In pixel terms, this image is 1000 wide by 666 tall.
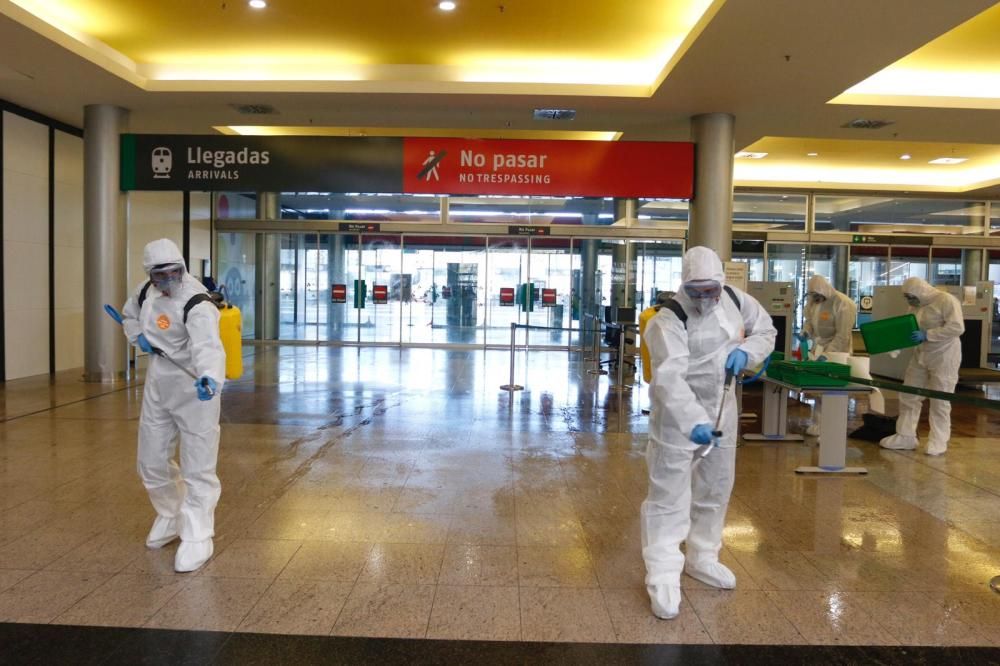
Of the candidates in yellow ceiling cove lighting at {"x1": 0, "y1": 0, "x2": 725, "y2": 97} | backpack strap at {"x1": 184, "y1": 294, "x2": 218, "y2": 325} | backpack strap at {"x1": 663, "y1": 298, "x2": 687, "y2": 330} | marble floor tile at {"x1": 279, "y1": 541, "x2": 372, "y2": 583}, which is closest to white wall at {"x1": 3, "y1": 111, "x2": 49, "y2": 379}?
yellow ceiling cove lighting at {"x1": 0, "y1": 0, "x2": 725, "y2": 97}

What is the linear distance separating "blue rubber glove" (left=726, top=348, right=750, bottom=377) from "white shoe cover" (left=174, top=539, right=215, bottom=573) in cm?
283

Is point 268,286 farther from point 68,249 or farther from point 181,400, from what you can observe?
point 181,400

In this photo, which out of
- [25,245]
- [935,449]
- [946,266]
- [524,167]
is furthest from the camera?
[946,266]

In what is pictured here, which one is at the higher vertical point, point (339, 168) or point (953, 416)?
point (339, 168)

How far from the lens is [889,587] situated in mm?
3531

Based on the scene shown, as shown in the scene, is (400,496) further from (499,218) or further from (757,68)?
(499,218)

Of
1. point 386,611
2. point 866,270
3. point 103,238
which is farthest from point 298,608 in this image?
point 866,270

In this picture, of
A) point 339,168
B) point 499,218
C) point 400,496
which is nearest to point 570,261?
point 499,218

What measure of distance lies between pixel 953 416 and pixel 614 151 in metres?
5.39

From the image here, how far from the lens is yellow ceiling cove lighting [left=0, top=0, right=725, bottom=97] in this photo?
718 cm

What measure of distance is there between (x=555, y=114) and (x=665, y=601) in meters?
7.62

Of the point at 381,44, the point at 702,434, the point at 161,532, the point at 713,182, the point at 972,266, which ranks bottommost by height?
the point at 161,532

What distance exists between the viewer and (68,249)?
10812 mm

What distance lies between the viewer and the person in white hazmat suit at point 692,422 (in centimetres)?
318
